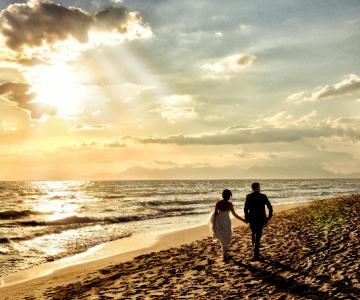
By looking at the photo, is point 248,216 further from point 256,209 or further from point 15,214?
point 15,214

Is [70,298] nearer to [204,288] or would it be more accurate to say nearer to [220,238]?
[204,288]

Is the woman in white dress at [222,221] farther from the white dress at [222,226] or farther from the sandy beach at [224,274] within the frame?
the sandy beach at [224,274]

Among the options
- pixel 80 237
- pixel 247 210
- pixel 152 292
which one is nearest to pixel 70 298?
pixel 152 292

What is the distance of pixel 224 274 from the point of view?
408 inches

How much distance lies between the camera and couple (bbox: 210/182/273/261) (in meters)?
11.6

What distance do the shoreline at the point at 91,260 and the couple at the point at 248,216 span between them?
15.6 feet

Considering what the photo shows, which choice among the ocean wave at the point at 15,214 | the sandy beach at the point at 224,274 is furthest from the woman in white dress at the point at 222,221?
the ocean wave at the point at 15,214

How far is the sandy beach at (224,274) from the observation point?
880 centimetres

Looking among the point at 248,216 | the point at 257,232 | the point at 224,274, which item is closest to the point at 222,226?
the point at 248,216

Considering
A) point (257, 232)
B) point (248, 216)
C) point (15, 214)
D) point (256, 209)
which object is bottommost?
point (15, 214)

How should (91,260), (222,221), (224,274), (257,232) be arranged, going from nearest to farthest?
(224,274)
(257,232)
(222,221)
(91,260)

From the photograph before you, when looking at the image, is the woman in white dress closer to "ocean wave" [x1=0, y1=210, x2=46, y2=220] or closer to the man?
the man

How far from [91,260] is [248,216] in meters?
7.59

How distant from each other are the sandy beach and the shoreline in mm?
55
